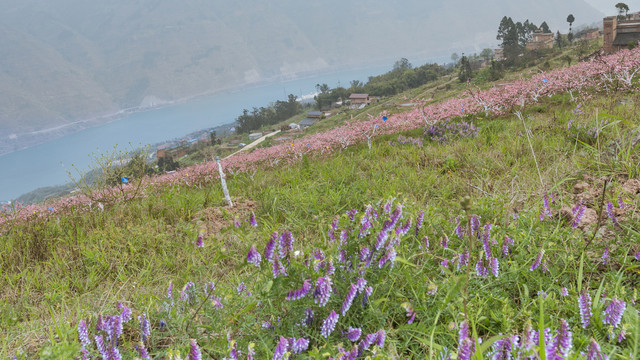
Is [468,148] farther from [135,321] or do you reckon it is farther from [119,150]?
[119,150]

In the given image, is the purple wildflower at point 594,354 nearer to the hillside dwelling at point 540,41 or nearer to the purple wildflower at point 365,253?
the purple wildflower at point 365,253

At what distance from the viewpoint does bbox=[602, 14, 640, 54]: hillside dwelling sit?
2912 centimetres

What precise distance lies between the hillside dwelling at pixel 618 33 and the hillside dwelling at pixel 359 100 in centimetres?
5212

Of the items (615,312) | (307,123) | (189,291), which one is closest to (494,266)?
(615,312)

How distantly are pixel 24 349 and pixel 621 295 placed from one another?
326 cm

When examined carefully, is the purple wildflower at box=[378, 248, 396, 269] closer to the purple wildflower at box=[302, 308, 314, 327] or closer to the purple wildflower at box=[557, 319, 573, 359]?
the purple wildflower at box=[302, 308, 314, 327]

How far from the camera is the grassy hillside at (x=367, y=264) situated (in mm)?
1604

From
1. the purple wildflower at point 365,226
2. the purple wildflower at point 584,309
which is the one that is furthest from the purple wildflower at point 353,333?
the purple wildflower at point 584,309

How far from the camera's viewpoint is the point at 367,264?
71.4 inches

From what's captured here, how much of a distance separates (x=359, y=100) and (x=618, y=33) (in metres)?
54.8

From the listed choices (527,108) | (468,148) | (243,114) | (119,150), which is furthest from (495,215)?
(243,114)

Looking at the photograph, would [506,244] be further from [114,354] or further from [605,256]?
[114,354]

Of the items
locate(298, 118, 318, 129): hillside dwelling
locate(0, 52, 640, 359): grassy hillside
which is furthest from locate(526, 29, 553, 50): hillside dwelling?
locate(0, 52, 640, 359): grassy hillside

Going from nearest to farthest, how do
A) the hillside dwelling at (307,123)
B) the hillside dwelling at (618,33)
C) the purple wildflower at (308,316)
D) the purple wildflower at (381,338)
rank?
the purple wildflower at (381,338) < the purple wildflower at (308,316) < the hillside dwelling at (618,33) < the hillside dwelling at (307,123)
